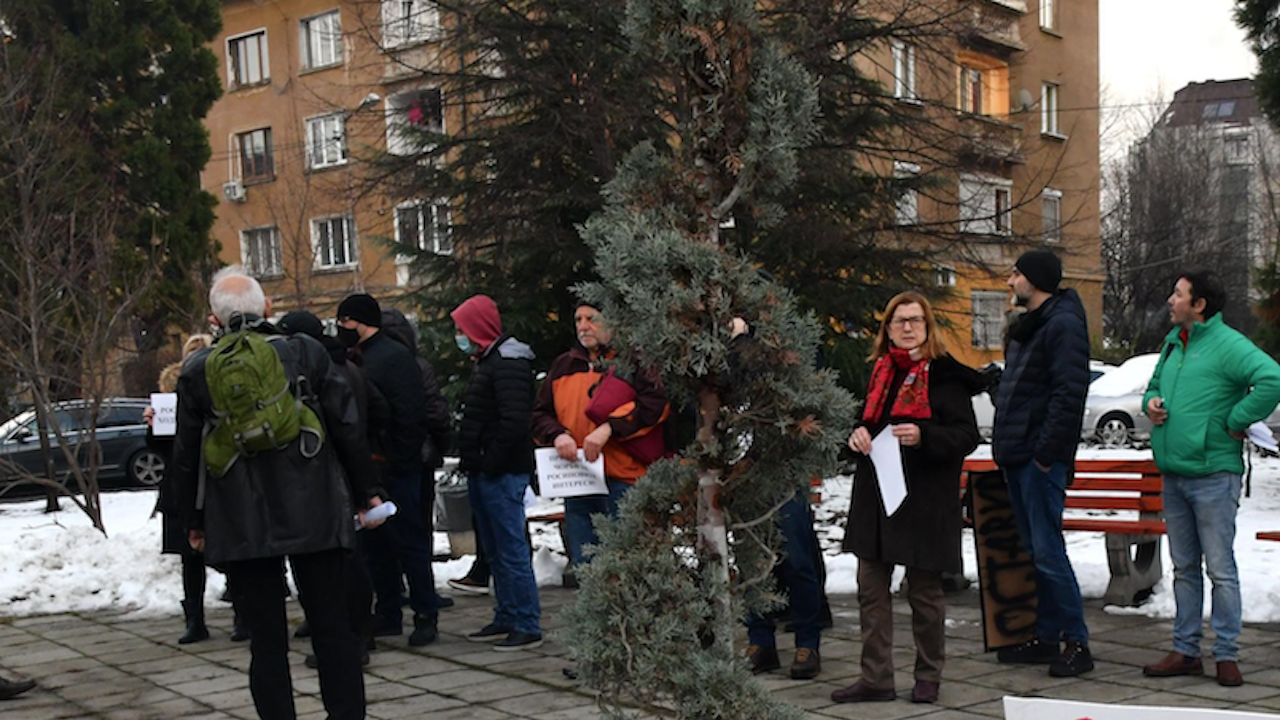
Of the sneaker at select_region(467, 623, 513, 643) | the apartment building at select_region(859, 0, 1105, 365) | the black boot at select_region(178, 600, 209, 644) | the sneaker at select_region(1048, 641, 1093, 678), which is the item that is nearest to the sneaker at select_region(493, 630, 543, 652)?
the sneaker at select_region(467, 623, 513, 643)

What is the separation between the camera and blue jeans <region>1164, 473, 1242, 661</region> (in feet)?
20.3

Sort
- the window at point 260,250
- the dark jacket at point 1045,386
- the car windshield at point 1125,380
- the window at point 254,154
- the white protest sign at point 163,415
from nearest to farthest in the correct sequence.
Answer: the dark jacket at point 1045,386 < the white protest sign at point 163,415 < the car windshield at point 1125,380 < the window at point 260,250 < the window at point 254,154

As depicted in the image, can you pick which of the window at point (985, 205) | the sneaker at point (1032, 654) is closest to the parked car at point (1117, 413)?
the window at point (985, 205)

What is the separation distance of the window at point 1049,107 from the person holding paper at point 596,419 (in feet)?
99.3

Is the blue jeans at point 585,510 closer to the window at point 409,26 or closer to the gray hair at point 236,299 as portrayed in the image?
the gray hair at point 236,299

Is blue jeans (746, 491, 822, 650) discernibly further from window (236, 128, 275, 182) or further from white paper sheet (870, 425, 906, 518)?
window (236, 128, 275, 182)

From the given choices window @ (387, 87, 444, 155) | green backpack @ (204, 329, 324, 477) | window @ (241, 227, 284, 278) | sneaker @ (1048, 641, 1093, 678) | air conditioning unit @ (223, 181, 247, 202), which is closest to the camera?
green backpack @ (204, 329, 324, 477)

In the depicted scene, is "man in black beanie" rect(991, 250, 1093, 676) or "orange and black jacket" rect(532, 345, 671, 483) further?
"orange and black jacket" rect(532, 345, 671, 483)

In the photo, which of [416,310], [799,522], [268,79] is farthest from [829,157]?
[268,79]

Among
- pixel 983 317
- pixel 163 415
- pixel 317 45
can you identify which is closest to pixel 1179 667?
pixel 163 415

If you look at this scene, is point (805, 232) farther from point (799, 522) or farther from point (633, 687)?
point (633, 687)

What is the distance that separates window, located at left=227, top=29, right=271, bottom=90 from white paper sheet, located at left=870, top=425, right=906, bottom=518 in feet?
112

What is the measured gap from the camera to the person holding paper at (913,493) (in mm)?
6016

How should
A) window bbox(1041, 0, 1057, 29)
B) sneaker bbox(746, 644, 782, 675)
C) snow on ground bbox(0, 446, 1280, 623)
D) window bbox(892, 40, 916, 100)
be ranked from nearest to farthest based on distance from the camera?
1. sneaker bbox(746, 644, 782, 675)
2. snow on ground bbox(0, 446, 1280, 623)
3. window bbox(892, 40, 916, 100)
4. window bbox(1041, 0, 1057, 29)
